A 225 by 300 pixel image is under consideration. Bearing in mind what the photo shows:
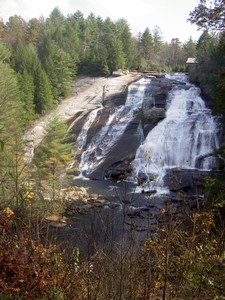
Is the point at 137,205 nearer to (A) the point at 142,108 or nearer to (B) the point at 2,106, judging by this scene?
(B) the point at 2,106

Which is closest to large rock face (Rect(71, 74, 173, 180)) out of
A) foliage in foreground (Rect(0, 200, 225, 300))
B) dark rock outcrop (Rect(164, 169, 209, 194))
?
dark rock outcrop (Rect(164, 169, 209, 194))

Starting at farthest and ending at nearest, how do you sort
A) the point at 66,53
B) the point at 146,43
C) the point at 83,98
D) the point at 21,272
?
the point at 146,43 → the point at 66,53 → the point at 83,98 → the point at 21,272

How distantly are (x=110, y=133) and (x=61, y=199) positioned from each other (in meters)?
13.3

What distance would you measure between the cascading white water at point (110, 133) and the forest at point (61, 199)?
422 cm

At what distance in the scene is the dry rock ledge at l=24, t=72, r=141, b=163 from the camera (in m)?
31.9

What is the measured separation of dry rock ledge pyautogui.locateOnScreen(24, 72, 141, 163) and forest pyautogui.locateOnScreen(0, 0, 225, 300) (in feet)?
3.35

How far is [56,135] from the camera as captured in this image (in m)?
20.4

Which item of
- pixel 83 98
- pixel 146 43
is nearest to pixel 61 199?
pixel 83 98

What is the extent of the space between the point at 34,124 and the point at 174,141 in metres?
14.7

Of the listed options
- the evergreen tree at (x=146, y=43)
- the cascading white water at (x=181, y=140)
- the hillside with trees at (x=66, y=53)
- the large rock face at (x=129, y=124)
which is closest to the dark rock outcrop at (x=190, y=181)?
the cascading white water at (x=181, y=140)

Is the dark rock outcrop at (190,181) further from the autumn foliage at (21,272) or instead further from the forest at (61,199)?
the autumn foliage at (21,272)

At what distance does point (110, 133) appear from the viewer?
102 feet

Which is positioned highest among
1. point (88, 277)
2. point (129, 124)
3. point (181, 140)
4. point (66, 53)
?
point (66, 53)

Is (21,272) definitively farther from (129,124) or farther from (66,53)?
(66,53)
